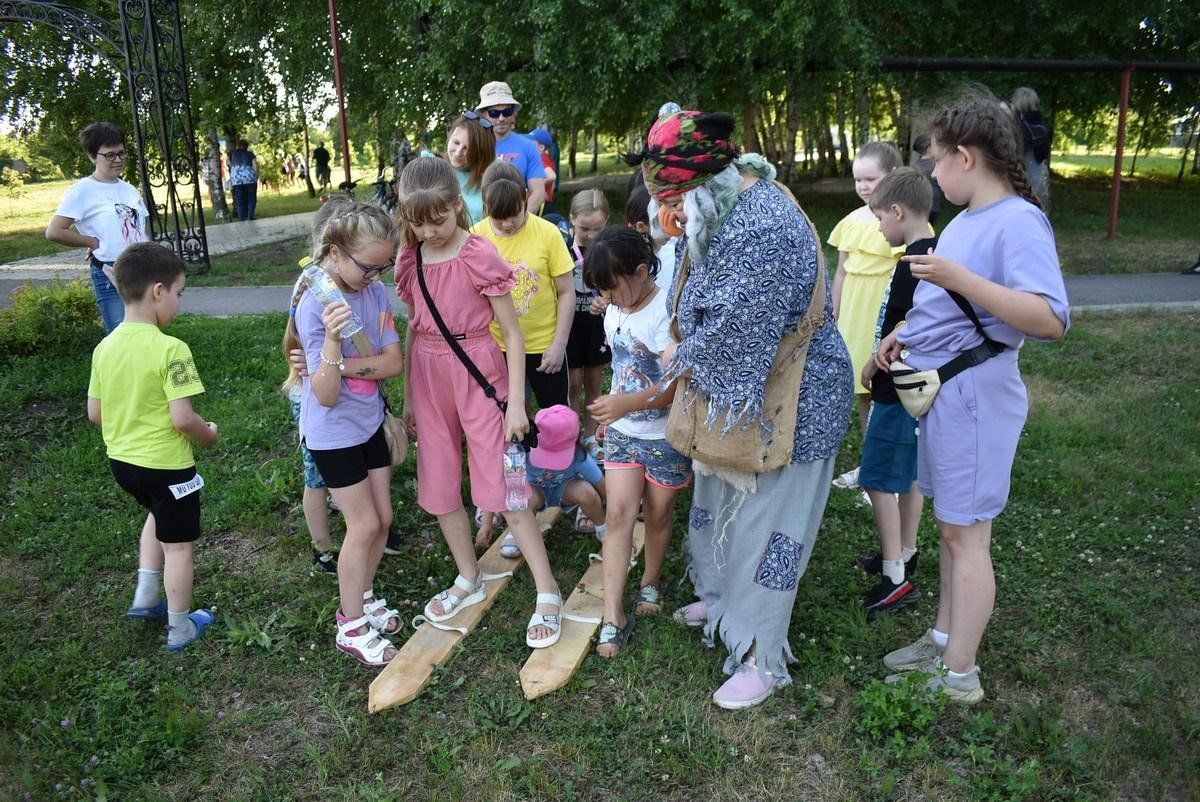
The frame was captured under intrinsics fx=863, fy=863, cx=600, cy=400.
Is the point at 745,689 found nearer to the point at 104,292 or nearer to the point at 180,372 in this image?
the point at 180,372

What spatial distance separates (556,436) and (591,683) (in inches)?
35.8

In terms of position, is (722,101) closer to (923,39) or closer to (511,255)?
(923,39)

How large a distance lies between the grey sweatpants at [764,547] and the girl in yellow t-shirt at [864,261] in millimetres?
1271

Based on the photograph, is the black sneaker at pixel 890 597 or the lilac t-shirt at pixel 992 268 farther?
the black sneaker at pixel 890 597

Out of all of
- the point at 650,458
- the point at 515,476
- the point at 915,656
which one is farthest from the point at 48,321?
the point at 915,656

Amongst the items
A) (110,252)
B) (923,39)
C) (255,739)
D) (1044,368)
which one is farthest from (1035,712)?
(923,39)

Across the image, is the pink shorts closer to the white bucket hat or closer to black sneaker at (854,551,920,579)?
black sneaker at (854,551,920,579)

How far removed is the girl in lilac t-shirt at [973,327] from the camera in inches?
95.4

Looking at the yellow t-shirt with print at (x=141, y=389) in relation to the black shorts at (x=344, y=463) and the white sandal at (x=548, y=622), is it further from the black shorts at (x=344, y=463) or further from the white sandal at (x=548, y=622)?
the white sandal at (x=548, y=622)

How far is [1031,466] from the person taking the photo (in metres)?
4.81

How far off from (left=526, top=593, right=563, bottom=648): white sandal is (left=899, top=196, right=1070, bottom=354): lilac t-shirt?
5.40 ft

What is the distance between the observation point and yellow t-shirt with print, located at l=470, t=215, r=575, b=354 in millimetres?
3918

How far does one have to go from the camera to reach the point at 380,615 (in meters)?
3.54

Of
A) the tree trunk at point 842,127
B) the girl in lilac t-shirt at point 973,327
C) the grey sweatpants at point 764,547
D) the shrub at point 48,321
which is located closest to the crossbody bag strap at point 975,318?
the girl in lilac t-shirt at point 973,327
